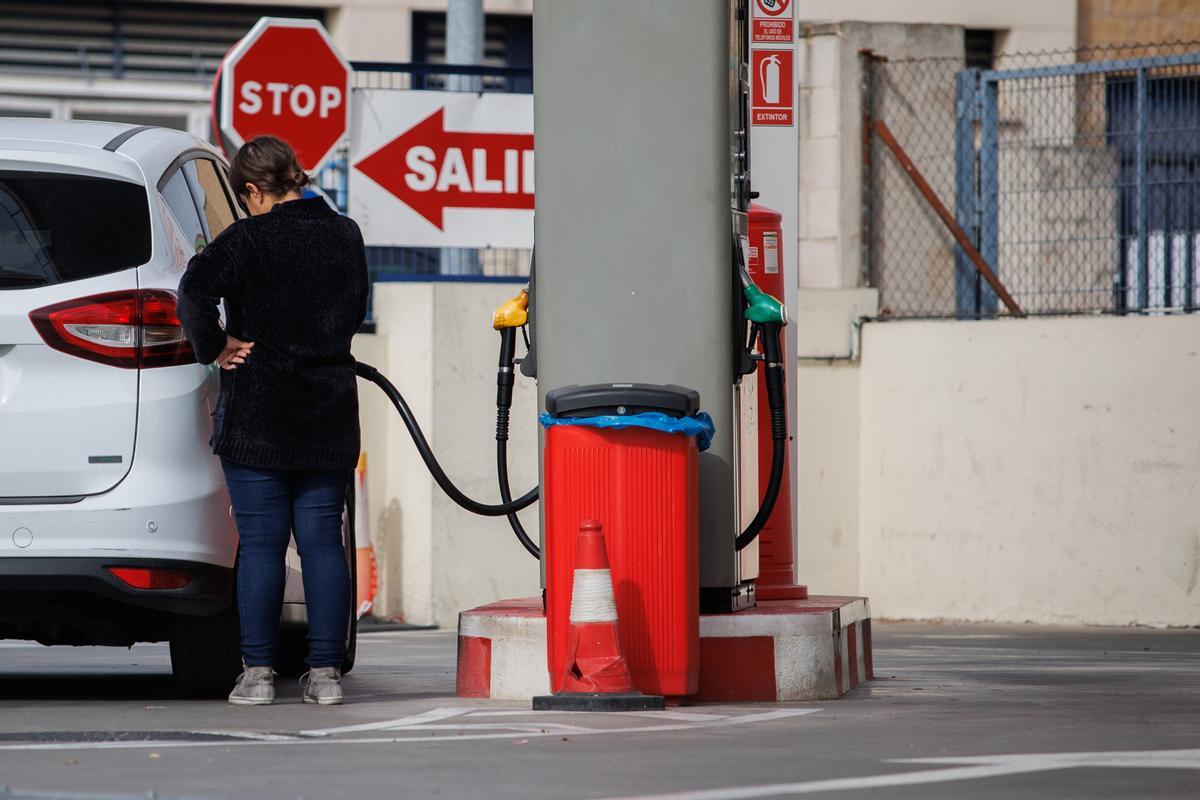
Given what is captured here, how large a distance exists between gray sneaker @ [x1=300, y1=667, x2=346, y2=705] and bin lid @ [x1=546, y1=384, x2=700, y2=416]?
3.79ft

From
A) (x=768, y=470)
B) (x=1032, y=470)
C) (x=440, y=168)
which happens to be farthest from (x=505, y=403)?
(x=1032, y=470)

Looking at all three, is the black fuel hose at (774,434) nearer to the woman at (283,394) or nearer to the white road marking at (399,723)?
the white road marking at (399,723)

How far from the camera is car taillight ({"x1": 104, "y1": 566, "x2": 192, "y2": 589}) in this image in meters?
6.86

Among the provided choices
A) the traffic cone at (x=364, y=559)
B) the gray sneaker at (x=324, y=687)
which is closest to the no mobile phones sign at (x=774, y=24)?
the gray sneaker at (x=324, y=687)

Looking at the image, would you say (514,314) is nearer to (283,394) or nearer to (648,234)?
(648,234)

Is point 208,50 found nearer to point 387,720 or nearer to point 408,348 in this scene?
point 408,348

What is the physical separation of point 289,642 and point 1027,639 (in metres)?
4.52

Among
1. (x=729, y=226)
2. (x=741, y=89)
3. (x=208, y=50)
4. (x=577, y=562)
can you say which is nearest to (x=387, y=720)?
(x=577, y=562)

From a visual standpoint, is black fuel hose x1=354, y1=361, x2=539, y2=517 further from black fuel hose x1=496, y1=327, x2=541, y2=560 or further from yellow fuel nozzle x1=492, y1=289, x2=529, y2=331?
yellow fuel nozzle x1=492, y1=289, x2=529, y2=331

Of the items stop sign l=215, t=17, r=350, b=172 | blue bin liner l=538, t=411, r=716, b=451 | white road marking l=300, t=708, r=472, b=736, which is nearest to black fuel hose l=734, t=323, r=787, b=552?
blue bin liner l=538, t=411, r=716, b=451

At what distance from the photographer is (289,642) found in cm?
877

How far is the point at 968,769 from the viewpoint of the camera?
539 centimetres

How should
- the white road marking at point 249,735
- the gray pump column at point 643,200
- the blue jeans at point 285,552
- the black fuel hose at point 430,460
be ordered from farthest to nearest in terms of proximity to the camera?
the black fuel hose at point 430,460, the gray pump column at point 643,200, the blue jeans at point 285,552, the white road marking at point 249,735

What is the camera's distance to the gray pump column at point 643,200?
7301 millimetres
